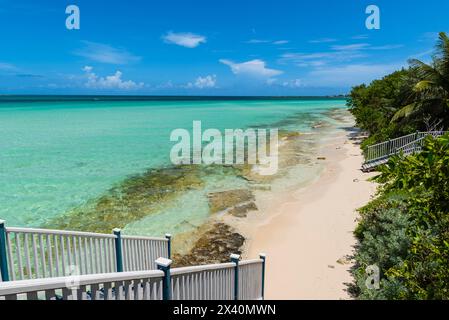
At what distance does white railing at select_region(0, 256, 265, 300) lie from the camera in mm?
2430

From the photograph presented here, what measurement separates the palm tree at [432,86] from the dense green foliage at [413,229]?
11.0m

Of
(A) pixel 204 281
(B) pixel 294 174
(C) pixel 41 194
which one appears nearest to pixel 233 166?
(B) pixel 294 174

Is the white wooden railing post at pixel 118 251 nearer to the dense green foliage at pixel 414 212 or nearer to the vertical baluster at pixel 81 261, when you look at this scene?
the vertical baluster at pixel 81 261

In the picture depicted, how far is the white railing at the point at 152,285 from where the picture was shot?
7.97ft

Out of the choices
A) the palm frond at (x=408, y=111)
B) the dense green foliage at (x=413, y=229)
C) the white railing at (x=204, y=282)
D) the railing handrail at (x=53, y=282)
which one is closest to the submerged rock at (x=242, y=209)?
the dense green foliage at (x=413, y=229)

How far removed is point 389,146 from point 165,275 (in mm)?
17442

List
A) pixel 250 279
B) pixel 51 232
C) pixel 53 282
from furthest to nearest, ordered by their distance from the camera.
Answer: pixel 250 279
pixel 51 232
pixel 53 282

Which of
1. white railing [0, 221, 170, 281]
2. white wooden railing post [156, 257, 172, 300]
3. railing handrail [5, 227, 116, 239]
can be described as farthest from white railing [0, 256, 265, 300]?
railing handrail [5, 227, 116, 239]

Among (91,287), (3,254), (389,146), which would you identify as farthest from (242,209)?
(91,287)

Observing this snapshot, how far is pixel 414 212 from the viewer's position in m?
3.82

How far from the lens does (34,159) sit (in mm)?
25141

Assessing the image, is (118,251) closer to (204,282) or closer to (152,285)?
(204,282)

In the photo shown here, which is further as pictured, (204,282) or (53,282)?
(204,282)
